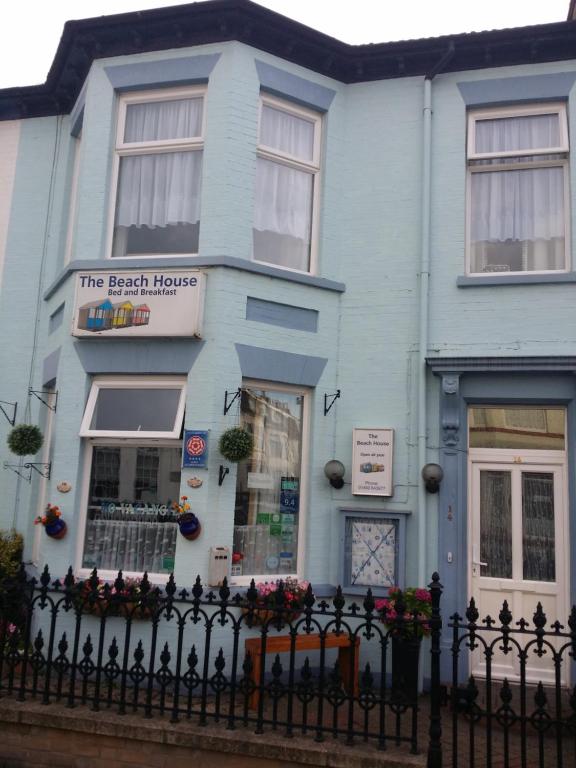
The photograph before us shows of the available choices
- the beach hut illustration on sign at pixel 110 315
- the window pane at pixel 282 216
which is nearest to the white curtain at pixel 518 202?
the window pane at pixel 282 216

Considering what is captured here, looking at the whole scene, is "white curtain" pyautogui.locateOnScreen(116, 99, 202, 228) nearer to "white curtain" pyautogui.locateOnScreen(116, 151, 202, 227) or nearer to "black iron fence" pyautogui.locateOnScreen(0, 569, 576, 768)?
"white curtain" pyautogui.locateOnScreen(116, 151, 202, 227)

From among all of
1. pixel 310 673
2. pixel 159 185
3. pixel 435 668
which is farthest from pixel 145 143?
pixel 435 668

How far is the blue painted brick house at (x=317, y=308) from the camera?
7516 mm

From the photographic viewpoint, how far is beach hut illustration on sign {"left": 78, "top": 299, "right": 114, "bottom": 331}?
7629 mm

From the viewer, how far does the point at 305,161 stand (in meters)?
8.48

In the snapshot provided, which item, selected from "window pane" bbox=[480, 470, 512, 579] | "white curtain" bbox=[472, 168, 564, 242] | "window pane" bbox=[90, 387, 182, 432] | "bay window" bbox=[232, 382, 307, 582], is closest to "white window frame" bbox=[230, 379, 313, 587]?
"bay window" bbox=[232, 382, 307, 582]

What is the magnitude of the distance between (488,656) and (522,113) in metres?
6.25

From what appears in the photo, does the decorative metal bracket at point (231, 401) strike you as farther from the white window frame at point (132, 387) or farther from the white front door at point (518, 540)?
the white front door at point (518, 540)

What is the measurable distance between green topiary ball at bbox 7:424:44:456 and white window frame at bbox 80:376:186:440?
756 millimetres

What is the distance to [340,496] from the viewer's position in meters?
7.86

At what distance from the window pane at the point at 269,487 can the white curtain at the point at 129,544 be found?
764 millimetres

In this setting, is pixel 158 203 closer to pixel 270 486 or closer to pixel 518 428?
pixel 270 486

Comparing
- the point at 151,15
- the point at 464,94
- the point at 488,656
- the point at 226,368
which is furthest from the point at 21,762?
the point at 464,94

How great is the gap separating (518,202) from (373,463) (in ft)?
11.5
